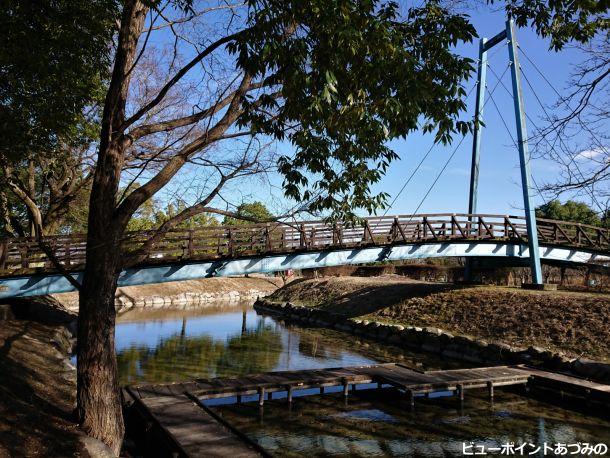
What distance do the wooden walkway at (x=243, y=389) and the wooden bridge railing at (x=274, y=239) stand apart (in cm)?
413

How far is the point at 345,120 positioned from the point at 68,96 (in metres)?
9.05

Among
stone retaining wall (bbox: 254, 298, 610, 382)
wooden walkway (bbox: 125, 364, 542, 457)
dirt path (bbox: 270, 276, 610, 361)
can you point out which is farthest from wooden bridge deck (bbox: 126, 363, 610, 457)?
dirt path (bbox: 270, 276, 610, 361)

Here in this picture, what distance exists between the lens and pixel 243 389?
12.2 metres

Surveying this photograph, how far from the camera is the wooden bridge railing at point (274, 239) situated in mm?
17688

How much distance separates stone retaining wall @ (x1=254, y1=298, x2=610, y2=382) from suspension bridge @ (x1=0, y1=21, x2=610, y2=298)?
3578mm

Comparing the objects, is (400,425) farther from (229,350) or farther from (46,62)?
(229,350)

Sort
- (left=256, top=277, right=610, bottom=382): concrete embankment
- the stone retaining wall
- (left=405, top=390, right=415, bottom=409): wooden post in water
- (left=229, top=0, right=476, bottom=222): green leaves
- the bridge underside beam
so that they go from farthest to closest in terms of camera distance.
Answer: the bridge underside beam → (left=256, top=277, right=610, bottom=382): concrete embankment → the stone retaining wall → (left=405, top=390, right=415, bottom=409): wooden post in water → (left=229, top=0, right=476, bottom=222): green leaves

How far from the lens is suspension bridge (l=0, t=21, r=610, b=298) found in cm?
1764

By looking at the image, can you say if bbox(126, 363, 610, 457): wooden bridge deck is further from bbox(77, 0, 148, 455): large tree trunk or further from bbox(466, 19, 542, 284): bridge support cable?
bbox(466, 19, 542, 284): bridge support cable

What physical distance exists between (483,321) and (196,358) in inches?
470

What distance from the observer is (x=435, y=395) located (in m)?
13.9

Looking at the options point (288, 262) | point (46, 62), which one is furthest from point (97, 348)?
point (288, 262)

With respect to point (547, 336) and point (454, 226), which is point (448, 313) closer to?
point (454, 226)

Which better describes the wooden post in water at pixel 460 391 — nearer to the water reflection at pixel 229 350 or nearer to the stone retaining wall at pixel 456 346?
the stone retaining wall at pixel 456 346
